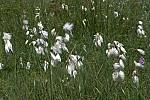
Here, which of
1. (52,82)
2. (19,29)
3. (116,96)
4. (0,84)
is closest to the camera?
(116,96)

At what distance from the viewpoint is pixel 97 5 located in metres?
5.58

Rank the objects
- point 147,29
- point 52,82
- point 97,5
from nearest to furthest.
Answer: point 52,82, point 147,29, point 97,5

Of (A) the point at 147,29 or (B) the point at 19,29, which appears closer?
(A) the point at 147,29

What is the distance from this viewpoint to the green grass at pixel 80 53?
2949 millimetres

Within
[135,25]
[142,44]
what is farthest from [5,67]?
[135,25]

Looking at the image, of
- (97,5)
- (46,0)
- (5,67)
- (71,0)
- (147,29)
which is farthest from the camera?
(46,0)

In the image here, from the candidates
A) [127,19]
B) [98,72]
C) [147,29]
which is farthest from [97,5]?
[98,72]

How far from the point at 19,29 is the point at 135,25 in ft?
4.31

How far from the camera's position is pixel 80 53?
400 cm

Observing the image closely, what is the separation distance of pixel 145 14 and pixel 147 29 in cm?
70

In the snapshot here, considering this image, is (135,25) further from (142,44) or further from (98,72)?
(98,72)

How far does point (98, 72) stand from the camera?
3.08m

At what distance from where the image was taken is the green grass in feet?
9.68

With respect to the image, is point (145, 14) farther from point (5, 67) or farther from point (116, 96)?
point (116, 96)
